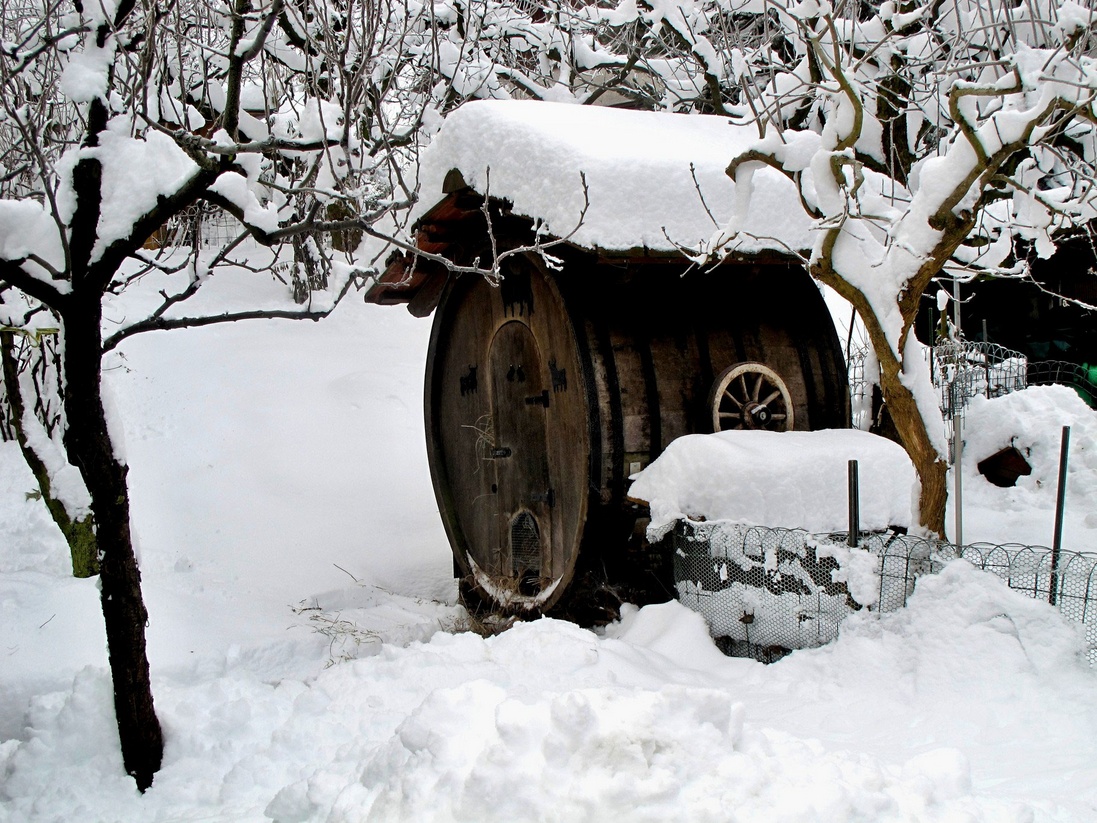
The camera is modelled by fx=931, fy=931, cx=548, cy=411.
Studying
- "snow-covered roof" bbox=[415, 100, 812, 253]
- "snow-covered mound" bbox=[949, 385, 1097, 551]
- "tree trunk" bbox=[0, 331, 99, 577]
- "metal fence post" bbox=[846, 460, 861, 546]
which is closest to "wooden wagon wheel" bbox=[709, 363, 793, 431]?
"snow-covered roof" bbox=[415, 100, 812, 253]

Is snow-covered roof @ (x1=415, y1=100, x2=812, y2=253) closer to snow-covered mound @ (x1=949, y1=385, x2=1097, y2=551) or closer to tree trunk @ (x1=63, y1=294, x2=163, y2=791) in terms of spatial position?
tree trunk @ (x1=63, y1=294, x2=163, y2=791)

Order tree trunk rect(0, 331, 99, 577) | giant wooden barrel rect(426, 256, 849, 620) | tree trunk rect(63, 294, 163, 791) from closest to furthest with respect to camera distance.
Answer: tree trunk rect(63, 294, 163, 791) → giant wooden barrel rect(426, 256, 849, 620) → tree trunk rect(0, 331, 99, 577)

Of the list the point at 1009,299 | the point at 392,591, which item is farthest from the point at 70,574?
the point at 1009,299

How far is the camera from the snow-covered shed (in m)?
4.54

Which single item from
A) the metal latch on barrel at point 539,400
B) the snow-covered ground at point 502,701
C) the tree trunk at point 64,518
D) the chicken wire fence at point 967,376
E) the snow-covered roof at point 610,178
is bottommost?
the snow-covered ground at point 502,701

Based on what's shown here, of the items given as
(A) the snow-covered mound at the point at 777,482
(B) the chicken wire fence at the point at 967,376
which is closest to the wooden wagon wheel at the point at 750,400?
(A) the snow-covered mound at the point at 777,482

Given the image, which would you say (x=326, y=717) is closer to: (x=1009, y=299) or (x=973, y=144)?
(x=973, y=144)

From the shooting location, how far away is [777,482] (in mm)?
4426

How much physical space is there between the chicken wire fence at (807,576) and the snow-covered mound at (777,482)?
12 cm

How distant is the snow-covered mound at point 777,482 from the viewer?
4426 millimetres

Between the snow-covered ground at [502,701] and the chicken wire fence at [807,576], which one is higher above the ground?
the chicken wire fence at [807,576]

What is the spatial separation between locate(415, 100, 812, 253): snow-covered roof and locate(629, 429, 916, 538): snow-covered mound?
985 millimetres

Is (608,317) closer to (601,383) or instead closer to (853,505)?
(601,383)

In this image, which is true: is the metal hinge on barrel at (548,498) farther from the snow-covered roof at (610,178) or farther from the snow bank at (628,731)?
the snow-covered roof at (610,178)
